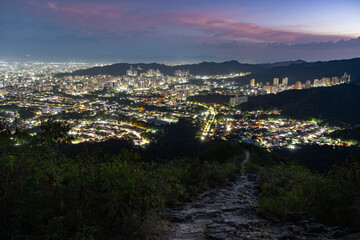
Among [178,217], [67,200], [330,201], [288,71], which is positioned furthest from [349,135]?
[288,71]

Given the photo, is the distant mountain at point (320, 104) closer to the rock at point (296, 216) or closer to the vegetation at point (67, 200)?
the rock at point (296, 216)

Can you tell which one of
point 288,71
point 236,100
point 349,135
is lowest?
point 349,135

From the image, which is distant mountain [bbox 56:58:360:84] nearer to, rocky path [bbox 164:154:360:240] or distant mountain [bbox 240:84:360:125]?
distant mountain [bbox 240:84:360:125]

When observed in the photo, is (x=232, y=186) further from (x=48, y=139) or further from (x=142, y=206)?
(x=48, y=139)

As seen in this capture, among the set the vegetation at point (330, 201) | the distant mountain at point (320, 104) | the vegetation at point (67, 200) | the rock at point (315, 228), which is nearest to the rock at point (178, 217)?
the vegetation at point (67, 200)

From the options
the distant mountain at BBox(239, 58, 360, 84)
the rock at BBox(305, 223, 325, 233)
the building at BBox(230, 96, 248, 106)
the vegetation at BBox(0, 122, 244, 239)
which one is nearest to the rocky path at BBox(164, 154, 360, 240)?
the rock at BBox(305, 223, 325, 233)

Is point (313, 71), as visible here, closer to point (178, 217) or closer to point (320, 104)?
point (320, 104)
